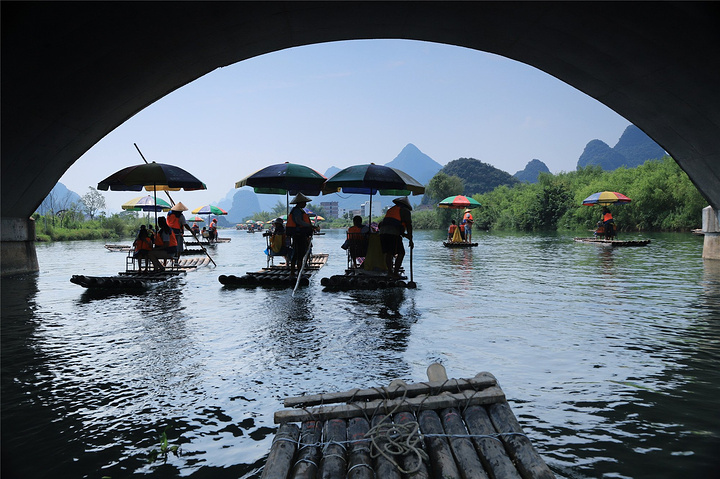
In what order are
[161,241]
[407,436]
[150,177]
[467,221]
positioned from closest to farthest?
[407,436]
[150,177]
[161,241]
[467,221]

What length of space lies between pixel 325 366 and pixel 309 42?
6.16m

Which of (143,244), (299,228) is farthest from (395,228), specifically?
(143,244)

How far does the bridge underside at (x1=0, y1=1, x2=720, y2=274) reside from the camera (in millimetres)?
6441

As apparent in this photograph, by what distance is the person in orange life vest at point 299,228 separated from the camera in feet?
43.5

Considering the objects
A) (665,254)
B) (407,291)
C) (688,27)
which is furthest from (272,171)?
(665,254)

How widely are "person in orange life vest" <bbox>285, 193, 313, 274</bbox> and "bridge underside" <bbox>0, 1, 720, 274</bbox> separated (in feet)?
15.1

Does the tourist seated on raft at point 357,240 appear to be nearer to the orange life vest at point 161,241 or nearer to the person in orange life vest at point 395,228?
the person in orange life vest at point 395,228

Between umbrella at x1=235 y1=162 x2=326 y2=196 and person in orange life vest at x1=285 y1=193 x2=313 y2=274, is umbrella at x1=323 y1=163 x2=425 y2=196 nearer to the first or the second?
umbrella at x1=235 y1=162 x2=326 y2=196

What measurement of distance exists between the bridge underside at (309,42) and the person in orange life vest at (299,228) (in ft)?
15.1

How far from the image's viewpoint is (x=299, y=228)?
13.3m

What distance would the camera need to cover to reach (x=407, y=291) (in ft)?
40.0

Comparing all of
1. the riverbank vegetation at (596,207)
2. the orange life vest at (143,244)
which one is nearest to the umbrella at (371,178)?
the orange life vest at (143,244)

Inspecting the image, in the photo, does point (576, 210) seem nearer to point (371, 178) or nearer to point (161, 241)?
point (371, 178)

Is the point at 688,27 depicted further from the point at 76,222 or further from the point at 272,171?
the point at 76,222
